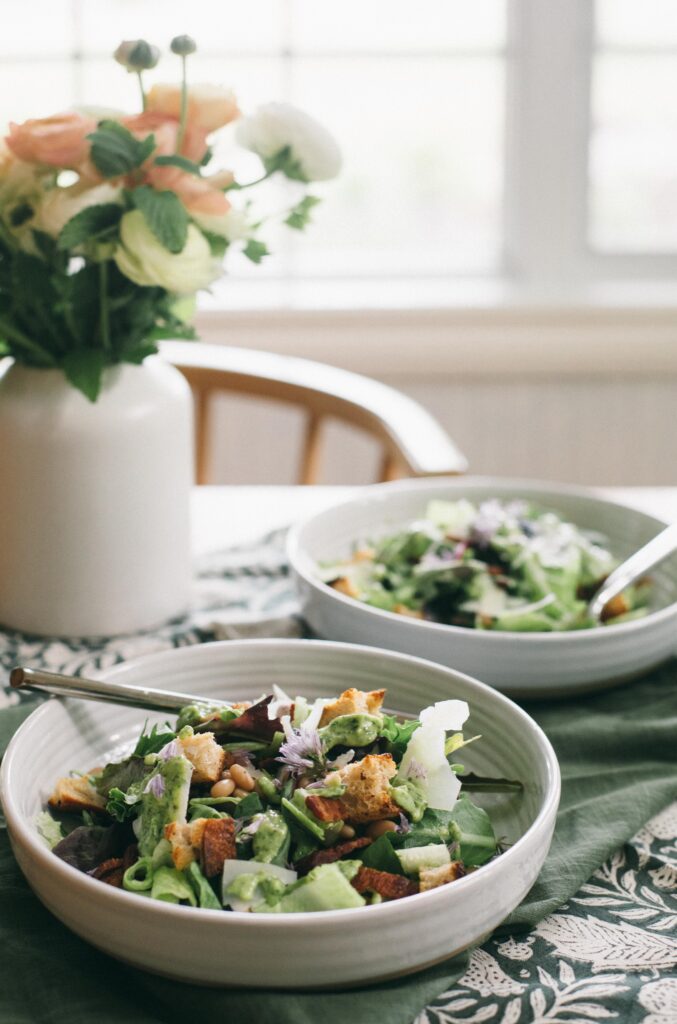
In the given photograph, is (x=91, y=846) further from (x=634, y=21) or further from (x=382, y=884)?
→ (x=634, y=21)

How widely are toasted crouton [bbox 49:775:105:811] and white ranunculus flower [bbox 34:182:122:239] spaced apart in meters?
0.42

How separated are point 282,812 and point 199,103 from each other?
57 centimetres

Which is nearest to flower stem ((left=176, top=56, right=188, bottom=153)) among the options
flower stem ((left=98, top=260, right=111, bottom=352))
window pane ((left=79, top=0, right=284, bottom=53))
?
flower stem ((left=98, top=260, right=111, bottom=352))

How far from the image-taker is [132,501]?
101 centimetres

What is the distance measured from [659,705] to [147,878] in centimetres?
50

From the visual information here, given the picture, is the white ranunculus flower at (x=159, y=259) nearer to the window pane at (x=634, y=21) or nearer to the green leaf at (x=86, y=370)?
the green leaf at (x=86, y=370)

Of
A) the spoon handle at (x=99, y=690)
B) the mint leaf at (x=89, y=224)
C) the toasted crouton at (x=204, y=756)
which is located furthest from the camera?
the mint leaf at (x=89, y=224)

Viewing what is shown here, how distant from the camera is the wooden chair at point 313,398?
1540mm

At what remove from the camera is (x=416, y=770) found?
0.68m

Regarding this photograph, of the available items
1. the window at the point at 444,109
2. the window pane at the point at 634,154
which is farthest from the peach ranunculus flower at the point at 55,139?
the window pane at the point at 634,154

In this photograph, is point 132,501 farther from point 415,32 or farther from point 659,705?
point 415,32

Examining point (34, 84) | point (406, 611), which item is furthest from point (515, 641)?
point (34, 84)

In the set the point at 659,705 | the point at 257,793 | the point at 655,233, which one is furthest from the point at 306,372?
the point at 655,233

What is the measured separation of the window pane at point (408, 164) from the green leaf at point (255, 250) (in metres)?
1.88
